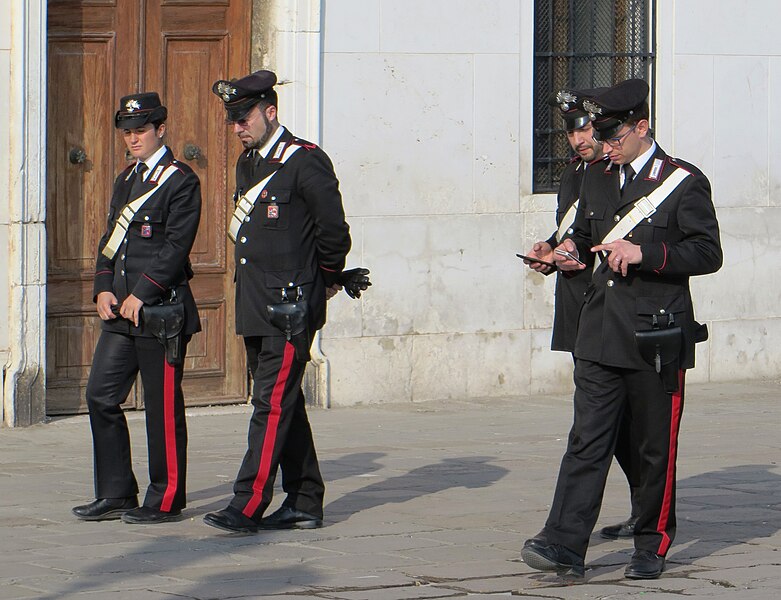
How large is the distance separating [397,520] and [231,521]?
0.83 metres

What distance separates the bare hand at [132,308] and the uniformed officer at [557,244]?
Answer: 1.72m

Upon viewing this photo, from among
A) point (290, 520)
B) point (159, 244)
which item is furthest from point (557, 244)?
point (159, 244)

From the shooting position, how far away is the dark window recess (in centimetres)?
1242

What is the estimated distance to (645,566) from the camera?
6570mm

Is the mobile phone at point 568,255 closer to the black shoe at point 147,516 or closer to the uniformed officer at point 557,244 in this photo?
the uniformed officer at point 557,244

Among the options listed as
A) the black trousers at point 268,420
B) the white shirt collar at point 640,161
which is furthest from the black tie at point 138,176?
the white shirt collar at point 640,161

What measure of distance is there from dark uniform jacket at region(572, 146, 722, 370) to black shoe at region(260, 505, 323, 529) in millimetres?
1539

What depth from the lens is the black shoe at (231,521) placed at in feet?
23.9

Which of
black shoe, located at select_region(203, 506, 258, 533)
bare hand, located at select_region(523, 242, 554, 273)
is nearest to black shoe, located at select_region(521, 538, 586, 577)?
bare hand, located at select_region(523, 242, 554, 273)

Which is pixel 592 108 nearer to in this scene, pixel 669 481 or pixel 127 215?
pixel 669 481

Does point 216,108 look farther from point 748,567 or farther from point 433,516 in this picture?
point 748,567

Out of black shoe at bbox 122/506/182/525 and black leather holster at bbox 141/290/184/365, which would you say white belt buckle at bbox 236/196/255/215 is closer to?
black leather holster at bbox 141/290/184/365

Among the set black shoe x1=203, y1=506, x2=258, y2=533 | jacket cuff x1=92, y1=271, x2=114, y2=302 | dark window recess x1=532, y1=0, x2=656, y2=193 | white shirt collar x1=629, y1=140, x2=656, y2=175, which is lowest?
black shoe x1=203, y1=506, x2=258, y2=533

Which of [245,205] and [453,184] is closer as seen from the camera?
[245,205]
